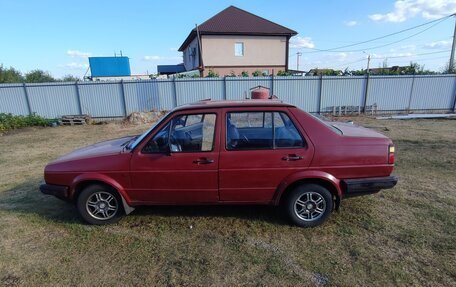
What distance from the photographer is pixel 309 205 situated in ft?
11.7

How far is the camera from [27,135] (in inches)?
480

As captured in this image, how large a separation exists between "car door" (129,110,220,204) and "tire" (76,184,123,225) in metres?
0.40

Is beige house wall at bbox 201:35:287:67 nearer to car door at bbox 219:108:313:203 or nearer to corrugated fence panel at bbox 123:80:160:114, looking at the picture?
corrugated fence panel at bbox 123:80:160:114

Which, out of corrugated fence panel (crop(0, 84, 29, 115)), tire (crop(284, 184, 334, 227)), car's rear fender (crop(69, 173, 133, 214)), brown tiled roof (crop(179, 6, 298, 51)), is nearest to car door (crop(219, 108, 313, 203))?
tire (crop(284, 184, 334, 227))

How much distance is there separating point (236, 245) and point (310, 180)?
4.00 ft

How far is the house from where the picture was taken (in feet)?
89.1

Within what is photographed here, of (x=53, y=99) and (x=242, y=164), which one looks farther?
(x=53, y=99)

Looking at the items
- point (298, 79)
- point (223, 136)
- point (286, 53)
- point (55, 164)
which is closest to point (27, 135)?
point (55, 164)

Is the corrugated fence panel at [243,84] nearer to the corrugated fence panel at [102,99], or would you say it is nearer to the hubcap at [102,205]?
the corrugated fence panel at [102,99]

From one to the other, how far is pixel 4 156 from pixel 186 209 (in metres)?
7.39

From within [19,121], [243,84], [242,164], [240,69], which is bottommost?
[19,121]

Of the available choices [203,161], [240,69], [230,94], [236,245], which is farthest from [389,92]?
[236,245]

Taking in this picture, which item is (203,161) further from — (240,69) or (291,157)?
(240,69)

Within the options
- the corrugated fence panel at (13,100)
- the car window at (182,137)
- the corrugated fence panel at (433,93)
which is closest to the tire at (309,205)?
the car window at (182,137)
